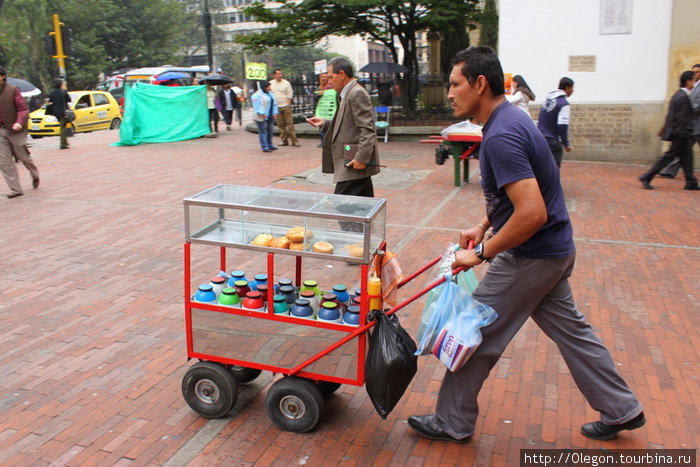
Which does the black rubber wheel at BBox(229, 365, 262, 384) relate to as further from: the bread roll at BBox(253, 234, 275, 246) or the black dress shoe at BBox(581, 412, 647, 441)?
the black dress shoe at BBox(581, 412, 647, 441)

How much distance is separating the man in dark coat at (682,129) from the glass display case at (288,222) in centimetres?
782

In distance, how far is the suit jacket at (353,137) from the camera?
590cm

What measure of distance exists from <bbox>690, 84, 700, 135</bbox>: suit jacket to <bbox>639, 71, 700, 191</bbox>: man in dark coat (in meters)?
0.10

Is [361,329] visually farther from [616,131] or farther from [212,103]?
[212,103]

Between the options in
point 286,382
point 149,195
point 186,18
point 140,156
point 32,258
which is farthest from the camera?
point 186,18

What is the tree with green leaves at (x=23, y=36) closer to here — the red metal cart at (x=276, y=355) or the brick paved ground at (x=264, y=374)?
the brick paved ground at (x=264, y=374)

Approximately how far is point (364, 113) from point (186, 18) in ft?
176

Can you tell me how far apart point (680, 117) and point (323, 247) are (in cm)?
828

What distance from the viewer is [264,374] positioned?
163 inches

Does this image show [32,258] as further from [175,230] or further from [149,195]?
[149,195]

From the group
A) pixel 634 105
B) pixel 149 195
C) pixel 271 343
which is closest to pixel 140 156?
pixel 149 195

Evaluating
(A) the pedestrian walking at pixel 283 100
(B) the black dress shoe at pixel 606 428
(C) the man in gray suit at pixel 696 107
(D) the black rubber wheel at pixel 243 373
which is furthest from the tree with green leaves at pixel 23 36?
(B) the black dress shoe at pixel 606 428

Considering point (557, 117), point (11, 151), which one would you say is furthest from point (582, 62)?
point (11, 151)

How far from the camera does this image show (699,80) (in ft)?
32.5
